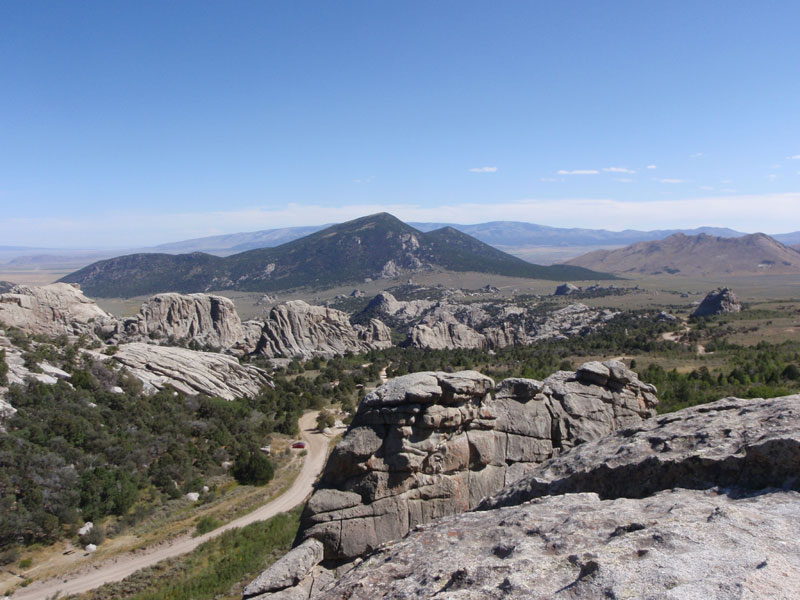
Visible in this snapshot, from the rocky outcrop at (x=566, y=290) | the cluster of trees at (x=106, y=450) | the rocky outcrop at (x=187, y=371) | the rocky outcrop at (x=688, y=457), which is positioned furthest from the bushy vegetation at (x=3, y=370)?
the rocky outcrop at (x=566, y=290)

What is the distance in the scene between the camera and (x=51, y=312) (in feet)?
206

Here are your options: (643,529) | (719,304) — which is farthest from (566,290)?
(643,529)

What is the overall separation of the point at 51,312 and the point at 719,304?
11977cm

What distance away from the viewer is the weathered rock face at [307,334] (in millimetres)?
78812

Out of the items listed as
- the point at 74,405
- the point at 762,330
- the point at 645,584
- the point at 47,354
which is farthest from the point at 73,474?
the point at 762,330

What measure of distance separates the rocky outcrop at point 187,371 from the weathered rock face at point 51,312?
655 inches

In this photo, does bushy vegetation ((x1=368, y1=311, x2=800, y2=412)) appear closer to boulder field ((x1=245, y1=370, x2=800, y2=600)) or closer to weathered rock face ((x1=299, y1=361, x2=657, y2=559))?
weathered rock face ((x1=299, y1=361, x2=657, y2=559))

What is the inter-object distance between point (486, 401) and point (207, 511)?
23824 millimetres

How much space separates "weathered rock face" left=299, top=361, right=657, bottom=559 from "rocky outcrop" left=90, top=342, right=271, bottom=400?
36629 mm

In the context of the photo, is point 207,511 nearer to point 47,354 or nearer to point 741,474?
point 47,354

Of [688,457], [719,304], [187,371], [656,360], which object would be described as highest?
[688,457]

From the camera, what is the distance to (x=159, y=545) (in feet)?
88.6

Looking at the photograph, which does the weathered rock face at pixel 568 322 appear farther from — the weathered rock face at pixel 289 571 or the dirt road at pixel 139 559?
the weathered rock face at pixel 289 571

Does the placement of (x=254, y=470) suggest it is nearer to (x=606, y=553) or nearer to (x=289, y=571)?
(x=289, y=571)
